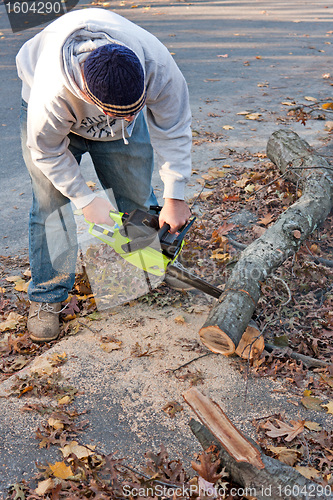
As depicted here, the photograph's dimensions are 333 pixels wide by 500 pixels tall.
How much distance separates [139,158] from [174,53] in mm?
6694

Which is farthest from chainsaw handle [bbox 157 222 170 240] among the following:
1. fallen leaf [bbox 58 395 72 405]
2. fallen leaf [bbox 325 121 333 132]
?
fallen leaf [bbox 325 121 333 132]

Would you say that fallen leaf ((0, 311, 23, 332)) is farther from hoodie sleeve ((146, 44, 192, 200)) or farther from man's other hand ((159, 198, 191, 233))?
hoodie sleeve ((146, 44, 192, 200))

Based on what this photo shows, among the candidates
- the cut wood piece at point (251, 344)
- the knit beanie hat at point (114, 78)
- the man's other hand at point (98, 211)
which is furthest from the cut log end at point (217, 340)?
the knit beanie hat at point (114, 78)

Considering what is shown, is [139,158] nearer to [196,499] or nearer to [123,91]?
[123,91]

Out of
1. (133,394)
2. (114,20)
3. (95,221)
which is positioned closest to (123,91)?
(114,20)

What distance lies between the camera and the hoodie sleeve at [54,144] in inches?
87.8

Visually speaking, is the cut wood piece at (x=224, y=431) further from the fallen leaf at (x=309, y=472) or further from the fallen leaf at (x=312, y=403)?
the fallen leaf at (x=312, y=403)

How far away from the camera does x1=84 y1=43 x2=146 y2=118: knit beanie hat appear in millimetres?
1840

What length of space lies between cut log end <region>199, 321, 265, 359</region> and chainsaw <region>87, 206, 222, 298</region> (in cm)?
40

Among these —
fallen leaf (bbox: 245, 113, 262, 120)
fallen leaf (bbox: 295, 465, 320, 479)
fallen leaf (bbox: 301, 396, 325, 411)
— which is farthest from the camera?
fallen leaf (bbox: 245, 113, 262, 120)

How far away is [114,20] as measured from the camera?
2.23 metres

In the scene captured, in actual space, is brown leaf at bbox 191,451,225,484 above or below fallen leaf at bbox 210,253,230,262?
above

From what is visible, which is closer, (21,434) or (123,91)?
(123,91)

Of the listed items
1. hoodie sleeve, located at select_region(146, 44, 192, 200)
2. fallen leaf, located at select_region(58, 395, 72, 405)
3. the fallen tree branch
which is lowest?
the fallen tree branch
